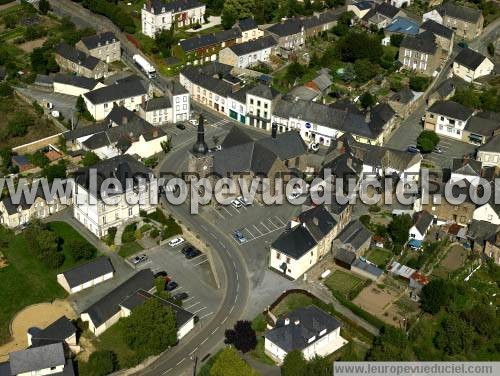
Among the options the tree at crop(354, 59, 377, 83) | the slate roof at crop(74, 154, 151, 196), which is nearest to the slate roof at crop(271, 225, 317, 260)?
the slate roof at crop(74, 154, 151, 196)

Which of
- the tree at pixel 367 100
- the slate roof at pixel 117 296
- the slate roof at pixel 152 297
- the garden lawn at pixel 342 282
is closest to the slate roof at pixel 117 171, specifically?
the slate roof at pixel 117 296

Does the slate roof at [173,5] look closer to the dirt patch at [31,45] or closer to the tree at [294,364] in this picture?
the dirt patch at [31,45]

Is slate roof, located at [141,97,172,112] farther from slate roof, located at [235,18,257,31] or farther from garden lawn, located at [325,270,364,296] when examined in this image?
garden lawn, located at [325,270,364,296]

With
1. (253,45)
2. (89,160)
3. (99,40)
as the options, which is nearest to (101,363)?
(89,160)

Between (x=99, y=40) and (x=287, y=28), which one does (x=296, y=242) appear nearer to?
(x=287, y=28)

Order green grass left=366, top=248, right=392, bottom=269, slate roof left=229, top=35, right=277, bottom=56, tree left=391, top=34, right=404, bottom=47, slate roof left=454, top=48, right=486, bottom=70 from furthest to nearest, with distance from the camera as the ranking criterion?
tree left=391, top=34, right=404, bottom=47 → slate roof left=454, top=48, right=486, bottom=70 → slate roof left=229, top=35, right=277, bottom=56 → green grass left=366, top=248, right=392, bottom=269

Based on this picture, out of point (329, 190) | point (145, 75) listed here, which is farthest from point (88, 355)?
point (145, 75)

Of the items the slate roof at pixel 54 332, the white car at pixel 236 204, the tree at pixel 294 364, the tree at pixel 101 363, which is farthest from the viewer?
the white car at pixel 236 204
